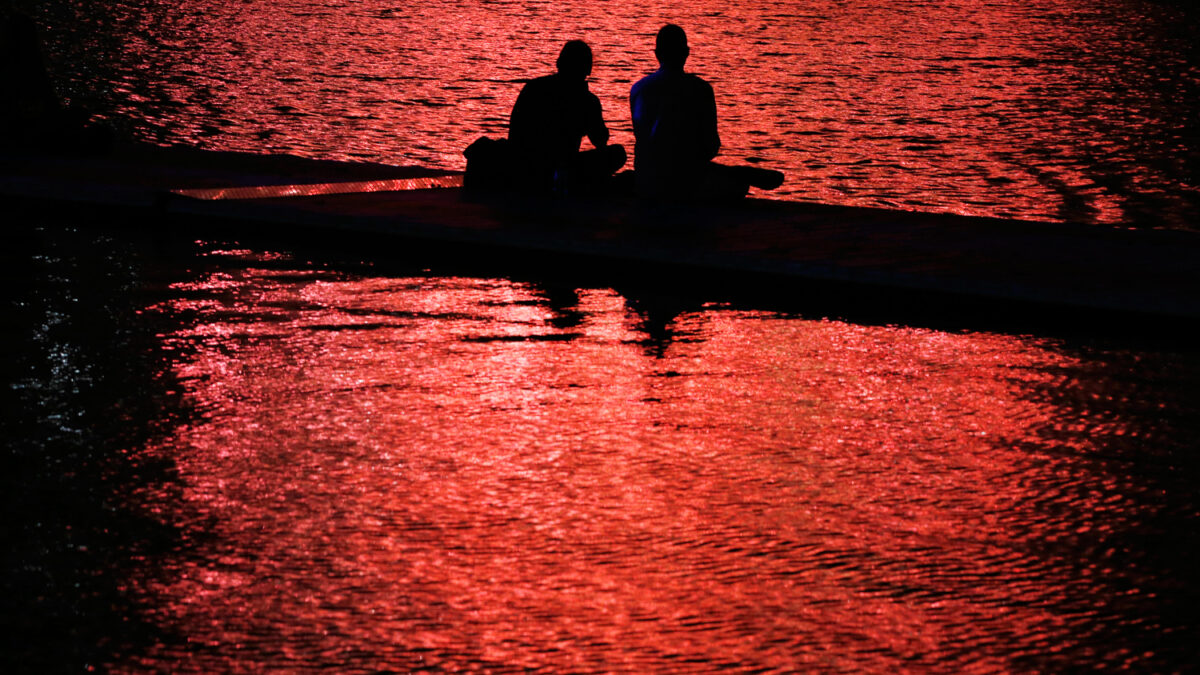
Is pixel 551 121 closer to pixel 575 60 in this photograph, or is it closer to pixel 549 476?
pixel 575 60

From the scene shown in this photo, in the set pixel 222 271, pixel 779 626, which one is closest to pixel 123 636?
pixel 779 626

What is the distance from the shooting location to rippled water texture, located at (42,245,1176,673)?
5.13 m

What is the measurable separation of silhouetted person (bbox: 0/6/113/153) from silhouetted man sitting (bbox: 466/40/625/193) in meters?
4.06

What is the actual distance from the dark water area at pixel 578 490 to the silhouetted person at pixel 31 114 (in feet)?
18.1

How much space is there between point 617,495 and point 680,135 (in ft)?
23.4

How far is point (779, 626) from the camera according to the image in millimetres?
5203

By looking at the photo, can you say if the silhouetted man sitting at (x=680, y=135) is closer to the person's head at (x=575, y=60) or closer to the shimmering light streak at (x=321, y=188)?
the person's head at (x=575, y=60)

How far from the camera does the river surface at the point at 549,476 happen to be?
16.9 ft

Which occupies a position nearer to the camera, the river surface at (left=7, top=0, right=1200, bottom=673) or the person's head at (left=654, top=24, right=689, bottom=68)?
the river surface at (left=7, top=0, right=1200, bottom=673)

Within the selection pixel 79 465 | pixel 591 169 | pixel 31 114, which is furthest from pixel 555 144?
pixel 79 465

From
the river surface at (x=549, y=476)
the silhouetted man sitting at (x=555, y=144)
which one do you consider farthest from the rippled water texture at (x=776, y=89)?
the river surface at (x=549, y=476)

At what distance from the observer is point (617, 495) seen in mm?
6492

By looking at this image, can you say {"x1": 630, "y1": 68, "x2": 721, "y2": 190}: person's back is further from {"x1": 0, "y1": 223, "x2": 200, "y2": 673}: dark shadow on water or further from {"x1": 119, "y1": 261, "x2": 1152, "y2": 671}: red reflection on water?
{"x1": 0, "y1": 223, "x2": 200, "y2": 673}: dark shadow on water

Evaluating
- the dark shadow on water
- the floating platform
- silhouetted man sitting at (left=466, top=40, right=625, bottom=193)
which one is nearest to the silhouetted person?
the floating platform
